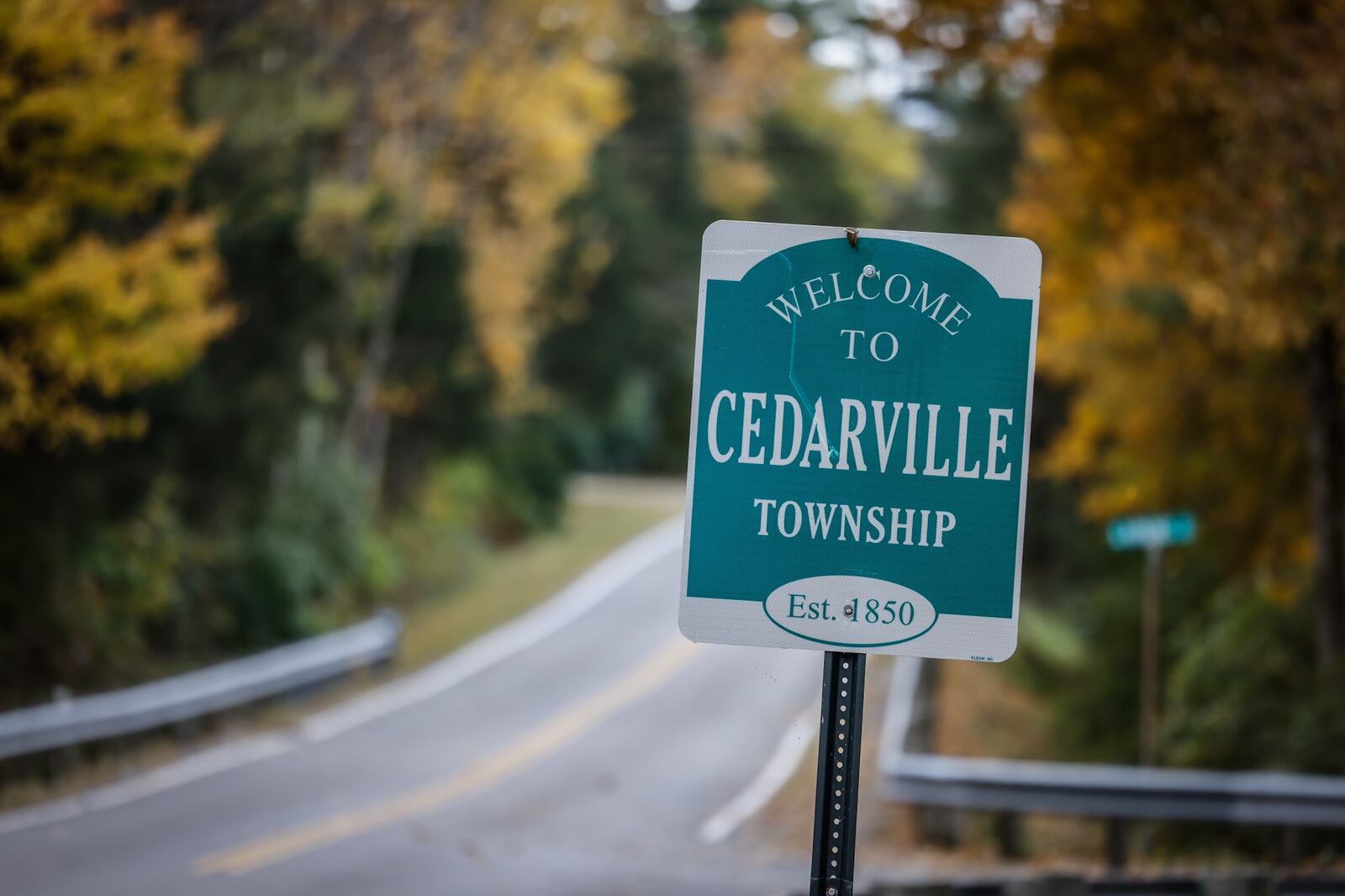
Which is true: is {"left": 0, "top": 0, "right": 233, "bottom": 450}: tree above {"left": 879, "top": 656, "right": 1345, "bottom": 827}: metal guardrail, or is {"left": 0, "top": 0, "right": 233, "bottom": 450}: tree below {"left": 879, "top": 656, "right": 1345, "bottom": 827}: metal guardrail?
above

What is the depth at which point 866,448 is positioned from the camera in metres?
2.55

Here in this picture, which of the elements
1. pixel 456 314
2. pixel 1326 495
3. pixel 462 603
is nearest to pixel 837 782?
pixel 1326 495

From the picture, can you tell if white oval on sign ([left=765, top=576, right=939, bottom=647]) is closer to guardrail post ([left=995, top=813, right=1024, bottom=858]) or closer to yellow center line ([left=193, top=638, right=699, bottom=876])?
yellow center line ([left=193, top=638, right=699, bottom=876])

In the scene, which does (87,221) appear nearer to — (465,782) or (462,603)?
(465,782)

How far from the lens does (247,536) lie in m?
21.1

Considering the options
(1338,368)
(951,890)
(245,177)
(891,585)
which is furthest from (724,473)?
(245,177)

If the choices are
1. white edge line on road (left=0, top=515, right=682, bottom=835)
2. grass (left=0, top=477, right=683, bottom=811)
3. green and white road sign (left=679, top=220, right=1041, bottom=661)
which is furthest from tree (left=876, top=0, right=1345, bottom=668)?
grass (left=0, top=477, right=683, bottom=811)

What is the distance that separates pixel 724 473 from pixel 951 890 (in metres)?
2.85

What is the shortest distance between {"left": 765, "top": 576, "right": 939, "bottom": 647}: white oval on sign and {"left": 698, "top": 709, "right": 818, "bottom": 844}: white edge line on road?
30.9 feet

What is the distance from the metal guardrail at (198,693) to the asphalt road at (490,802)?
3.23 ft

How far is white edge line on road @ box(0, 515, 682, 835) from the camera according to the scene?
13.0 metres

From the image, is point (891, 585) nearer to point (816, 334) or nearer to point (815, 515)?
point (815, 515)

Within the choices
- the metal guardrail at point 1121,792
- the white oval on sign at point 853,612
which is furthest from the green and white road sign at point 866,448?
the metal guardrail at point 1121,792

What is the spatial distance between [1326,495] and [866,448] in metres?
11.5
